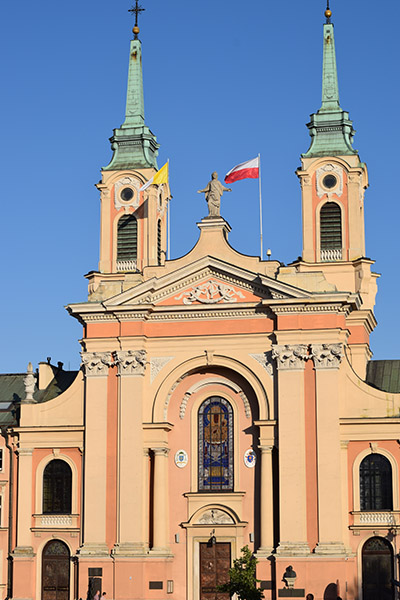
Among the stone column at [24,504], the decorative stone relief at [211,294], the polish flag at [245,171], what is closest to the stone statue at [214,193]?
the polish flag at [245,171]

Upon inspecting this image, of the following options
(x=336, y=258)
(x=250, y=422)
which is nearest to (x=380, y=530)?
(x=250, y=422)

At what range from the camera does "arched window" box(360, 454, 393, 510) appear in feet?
158

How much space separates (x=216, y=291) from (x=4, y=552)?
15836mm

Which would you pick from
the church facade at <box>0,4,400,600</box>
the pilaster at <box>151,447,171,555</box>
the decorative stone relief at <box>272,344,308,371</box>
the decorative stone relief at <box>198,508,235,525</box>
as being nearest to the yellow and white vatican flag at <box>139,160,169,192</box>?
the church facade at <box>0,4,400,600</box>

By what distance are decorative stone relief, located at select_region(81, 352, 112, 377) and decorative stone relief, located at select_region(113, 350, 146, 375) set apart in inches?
24.4

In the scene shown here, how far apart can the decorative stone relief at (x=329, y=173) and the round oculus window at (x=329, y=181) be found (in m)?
0.15

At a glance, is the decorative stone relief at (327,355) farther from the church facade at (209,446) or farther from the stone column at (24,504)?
the stone column at (24,504)

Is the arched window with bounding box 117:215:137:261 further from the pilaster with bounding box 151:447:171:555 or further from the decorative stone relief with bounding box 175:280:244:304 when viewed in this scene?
the pilaster with bounding box 151:447:171:555

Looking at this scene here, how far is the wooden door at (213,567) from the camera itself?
49.2 m

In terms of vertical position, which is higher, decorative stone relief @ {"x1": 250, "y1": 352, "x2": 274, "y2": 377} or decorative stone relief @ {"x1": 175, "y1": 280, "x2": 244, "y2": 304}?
decorative stone relief @ {"x1": 175, "y1": 280, "x2": 244, "y2": 304}

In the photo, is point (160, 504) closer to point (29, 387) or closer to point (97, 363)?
point (97, 363)

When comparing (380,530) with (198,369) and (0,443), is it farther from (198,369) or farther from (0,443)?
(0,443)

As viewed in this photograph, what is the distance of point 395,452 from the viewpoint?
48469mm

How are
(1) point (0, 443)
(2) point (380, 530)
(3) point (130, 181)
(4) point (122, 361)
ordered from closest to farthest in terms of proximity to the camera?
(2) point (380, 530), (4) point (122, 361), (1) point (0, 443), (3) point (130, 181)
